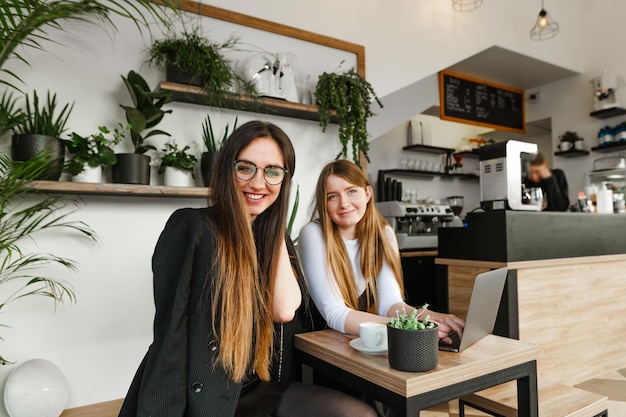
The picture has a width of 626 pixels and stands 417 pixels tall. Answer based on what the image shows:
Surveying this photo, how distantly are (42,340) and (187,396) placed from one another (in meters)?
1.67

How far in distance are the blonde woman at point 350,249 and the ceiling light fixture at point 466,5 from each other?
9.98ft

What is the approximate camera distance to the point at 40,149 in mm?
2111

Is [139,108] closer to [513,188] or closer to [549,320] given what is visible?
[513,188]

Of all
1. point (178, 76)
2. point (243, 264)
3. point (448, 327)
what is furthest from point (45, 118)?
point (448, 327)

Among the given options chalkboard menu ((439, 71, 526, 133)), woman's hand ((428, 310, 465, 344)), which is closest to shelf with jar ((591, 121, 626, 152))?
chalkboard menu ((439, 71, 526, 133))

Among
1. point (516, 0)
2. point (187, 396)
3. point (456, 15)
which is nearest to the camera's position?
point (187, 396)

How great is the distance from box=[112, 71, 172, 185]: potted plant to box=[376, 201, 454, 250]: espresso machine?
2.10 metres

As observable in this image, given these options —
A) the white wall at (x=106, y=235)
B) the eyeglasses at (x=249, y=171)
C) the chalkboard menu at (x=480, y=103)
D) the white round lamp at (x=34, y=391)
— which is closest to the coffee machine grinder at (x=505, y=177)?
the white wall at (x=106, y=235)

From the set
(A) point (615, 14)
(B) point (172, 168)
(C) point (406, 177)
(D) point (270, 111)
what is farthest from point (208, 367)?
(A) point (615, 14)

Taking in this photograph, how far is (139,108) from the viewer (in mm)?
2363

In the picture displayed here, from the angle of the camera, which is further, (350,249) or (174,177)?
(174,177)

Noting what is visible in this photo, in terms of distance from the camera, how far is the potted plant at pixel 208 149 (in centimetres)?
256

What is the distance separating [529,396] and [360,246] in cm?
80

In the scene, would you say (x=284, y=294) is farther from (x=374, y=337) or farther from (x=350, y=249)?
(x=350, y=249)
